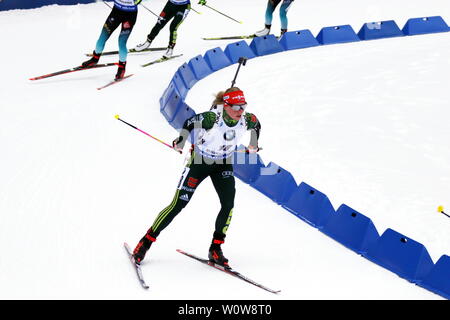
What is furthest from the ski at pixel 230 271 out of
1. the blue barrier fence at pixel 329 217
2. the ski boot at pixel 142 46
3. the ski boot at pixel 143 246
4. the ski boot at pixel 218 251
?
the ski boot at pixel 142 46

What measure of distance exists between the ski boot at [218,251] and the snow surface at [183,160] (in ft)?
0.40

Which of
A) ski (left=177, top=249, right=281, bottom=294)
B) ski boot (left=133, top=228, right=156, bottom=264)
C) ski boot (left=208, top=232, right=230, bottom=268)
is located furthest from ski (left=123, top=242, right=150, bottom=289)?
ski boot (left=208, top=232, right=230, bottom=268)

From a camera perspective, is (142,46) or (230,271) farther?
(142,46)

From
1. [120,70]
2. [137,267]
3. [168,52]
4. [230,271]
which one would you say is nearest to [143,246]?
[137,267]

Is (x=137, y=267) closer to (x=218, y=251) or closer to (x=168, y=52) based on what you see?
(x=218, y=251)

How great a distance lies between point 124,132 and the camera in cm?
1120

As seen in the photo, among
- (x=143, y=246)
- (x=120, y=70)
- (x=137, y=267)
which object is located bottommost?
(x=137, y=267)

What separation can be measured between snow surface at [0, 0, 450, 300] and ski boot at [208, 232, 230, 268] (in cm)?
12

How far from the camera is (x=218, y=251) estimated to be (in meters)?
7.64

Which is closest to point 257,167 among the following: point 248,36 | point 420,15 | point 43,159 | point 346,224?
point 346,224

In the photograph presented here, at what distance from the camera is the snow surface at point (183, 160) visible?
301 inches

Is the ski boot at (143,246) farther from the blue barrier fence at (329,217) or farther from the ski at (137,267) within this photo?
the blue barrier fence at (329,217)

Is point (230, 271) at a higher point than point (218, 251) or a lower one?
lower

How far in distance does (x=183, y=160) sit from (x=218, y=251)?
306 cm
